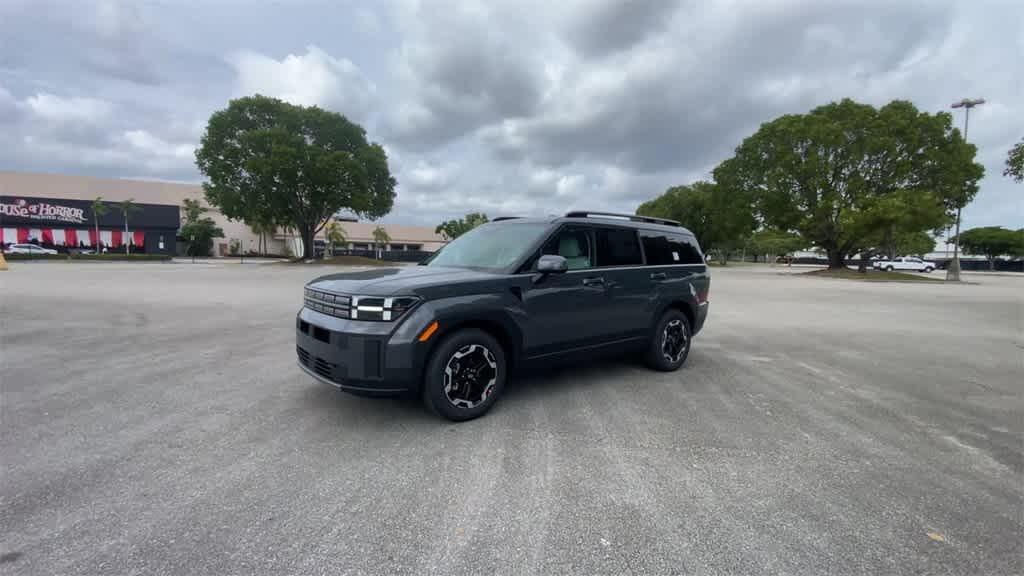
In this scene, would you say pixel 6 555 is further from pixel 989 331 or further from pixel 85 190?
pixel 85 190

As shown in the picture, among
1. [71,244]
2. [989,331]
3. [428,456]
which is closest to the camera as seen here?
[428,456]

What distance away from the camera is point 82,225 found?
172ft

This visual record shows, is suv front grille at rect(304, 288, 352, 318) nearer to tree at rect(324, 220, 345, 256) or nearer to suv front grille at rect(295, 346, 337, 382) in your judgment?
suv front grille at rect(295, 346, 337, 382)

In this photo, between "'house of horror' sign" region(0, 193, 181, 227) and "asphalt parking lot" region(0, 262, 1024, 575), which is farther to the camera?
"'house of horror' sign" region(0, 193, 181, 227)

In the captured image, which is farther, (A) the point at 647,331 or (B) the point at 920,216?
(B) the point at 920,216

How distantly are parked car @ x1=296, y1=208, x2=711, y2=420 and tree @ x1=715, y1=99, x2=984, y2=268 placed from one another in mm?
33491

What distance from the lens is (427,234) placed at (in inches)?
3684

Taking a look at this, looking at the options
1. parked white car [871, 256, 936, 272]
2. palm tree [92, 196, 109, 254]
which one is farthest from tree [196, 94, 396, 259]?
parked white car [871, 256, 936, 272]

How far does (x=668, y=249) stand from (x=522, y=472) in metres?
3.62

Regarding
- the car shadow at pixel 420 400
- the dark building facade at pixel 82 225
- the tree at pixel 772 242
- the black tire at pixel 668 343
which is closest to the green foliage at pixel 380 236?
the dark building facade at pixel 82 225

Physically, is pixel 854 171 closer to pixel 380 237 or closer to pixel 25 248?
pixel 380 237

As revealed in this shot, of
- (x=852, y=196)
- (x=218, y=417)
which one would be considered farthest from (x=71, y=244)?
(x=852, y=196)

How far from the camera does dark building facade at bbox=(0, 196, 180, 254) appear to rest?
50188mm

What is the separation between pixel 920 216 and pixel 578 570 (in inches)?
1531
